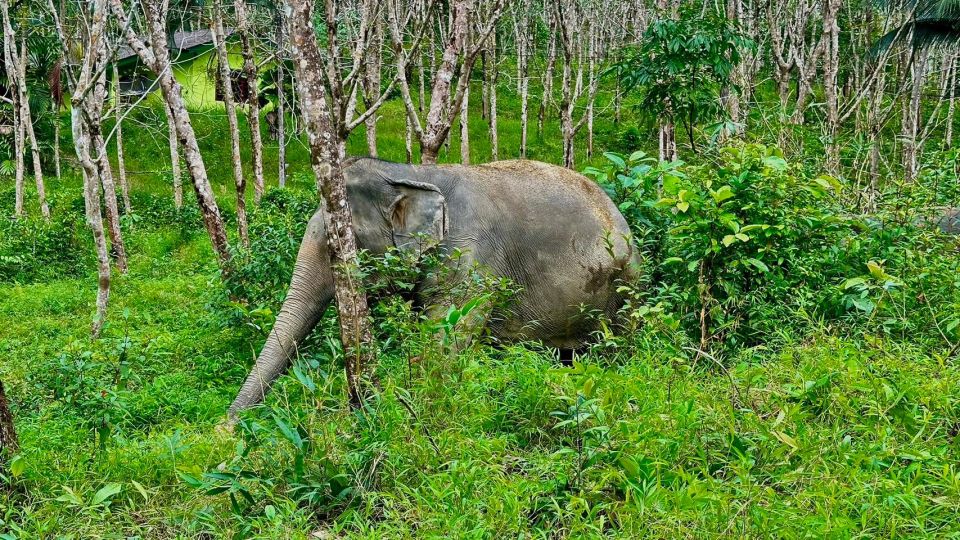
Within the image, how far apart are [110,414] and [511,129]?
2427cm

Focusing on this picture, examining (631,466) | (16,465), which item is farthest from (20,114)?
(631,466)

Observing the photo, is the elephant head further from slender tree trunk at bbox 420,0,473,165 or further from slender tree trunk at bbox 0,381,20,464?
slender tree trunk at bbox 0,381,20,464

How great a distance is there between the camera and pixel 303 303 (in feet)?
19.5

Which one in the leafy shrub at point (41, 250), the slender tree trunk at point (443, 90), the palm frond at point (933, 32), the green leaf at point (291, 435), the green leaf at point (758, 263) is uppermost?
the palm frond at point (933, 32)

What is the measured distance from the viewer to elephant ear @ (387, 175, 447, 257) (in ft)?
20.7

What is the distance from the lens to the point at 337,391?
16.7ft

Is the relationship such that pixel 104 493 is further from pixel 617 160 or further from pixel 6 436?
pixel 617 160

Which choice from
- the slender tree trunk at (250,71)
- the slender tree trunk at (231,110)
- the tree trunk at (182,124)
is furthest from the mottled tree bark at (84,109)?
the slender tree trunk at (250,71)

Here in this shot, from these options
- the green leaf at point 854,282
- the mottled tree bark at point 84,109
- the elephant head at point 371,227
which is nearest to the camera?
the green leaf at point 854,282

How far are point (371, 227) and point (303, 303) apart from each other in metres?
0.77

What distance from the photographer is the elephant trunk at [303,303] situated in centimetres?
563

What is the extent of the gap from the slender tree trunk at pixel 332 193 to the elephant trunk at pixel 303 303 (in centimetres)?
99

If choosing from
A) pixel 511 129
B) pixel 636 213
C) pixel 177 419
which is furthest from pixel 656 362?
pixel 511 129

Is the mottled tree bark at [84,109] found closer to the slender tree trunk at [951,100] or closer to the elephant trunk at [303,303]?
the elephant trunk at [303,303]
